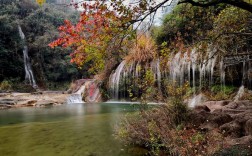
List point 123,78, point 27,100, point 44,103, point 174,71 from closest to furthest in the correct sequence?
point 174,71, point 123,78, point 44,103, point 27,100

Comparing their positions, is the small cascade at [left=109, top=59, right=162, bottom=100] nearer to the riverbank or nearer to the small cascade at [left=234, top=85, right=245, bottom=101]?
the riverbank

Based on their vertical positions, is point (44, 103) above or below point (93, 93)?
below

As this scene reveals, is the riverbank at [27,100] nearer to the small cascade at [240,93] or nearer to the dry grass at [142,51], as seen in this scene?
the dry grass at [142,51]

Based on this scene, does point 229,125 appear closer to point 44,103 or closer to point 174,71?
point 174,71

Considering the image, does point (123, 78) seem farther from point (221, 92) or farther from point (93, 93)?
point (221, 92)

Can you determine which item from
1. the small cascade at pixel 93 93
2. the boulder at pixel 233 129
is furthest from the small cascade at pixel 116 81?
the boulder at pixel 233 129

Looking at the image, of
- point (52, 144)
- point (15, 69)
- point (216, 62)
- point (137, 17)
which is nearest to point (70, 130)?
point (52, 144)

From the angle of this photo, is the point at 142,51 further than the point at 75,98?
No

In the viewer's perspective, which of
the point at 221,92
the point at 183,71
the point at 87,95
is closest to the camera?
the point at 221,92

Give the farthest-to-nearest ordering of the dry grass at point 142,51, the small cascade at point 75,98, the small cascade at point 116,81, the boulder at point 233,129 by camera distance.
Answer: the small cascade at point 75,98 → the small cascade at point 116,81 → the dry grass at point 142,51 → the boulder at point 233,129

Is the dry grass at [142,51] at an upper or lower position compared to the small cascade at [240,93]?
upper

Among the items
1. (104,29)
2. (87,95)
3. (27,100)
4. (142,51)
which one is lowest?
(27,100)

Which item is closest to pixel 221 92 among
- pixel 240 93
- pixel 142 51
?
pixel 240 93

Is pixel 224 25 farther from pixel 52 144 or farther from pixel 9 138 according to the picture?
pixel 9 138
